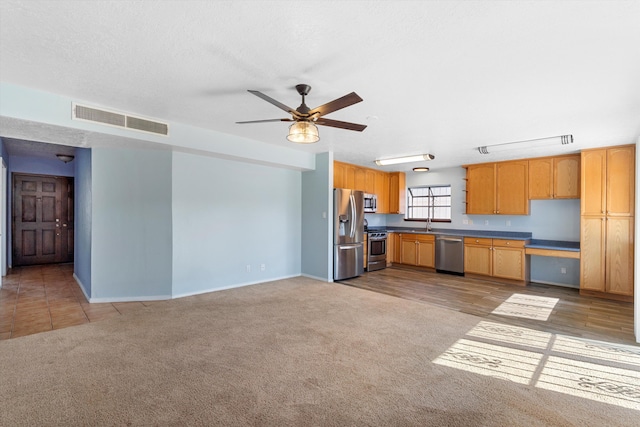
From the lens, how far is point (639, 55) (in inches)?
88.9

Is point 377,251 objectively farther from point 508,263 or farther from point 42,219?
point 42,219

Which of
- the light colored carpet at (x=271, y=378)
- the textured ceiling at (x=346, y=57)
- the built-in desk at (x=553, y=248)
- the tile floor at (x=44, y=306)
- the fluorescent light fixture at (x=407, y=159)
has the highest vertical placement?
the textured ceiling at (x=346, y=57)

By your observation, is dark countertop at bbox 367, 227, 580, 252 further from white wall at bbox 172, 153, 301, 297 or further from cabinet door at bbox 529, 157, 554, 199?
white wall at bbox 172, 153, 301, 297

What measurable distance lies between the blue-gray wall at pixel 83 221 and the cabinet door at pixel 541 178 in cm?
742

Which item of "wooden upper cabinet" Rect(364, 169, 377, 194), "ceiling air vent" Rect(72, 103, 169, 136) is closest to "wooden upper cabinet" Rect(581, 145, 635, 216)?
"wooden upper cabinet" Rect(364, 169, 377, 194)

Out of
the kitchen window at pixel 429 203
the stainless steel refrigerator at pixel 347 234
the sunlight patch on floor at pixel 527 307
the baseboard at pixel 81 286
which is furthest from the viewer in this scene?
the kitchen window at pixel 429 203

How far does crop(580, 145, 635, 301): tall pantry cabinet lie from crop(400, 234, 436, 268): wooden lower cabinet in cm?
260

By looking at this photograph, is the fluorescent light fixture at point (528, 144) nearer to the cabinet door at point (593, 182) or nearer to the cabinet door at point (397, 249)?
the cabinet door at point (593, 182)

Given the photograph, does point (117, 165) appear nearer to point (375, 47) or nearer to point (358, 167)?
point (375, 47)

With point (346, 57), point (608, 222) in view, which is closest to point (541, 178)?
point (608, 222)

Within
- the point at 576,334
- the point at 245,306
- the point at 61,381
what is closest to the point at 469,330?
the point at 576,334

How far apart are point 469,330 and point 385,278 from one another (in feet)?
9.27

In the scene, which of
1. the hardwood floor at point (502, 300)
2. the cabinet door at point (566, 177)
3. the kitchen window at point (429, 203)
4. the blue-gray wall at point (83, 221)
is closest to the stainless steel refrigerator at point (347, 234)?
the hardwood floor at point (502, 300)

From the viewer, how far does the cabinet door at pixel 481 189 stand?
6.41m
